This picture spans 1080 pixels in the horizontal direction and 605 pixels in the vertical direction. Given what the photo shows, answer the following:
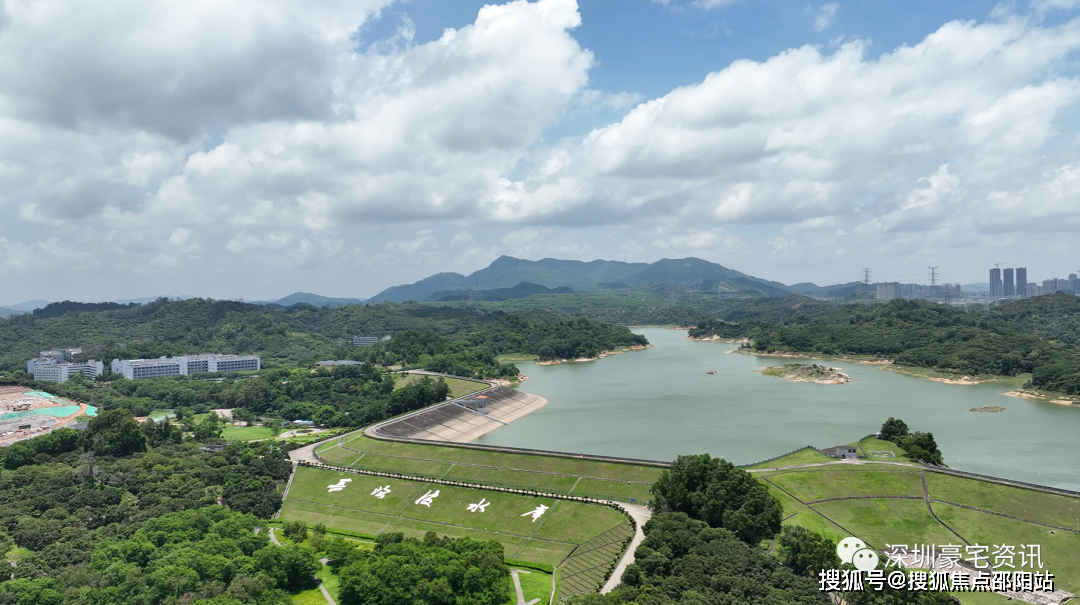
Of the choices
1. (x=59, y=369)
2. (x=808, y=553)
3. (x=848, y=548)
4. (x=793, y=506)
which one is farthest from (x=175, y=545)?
(x=59, y=369)

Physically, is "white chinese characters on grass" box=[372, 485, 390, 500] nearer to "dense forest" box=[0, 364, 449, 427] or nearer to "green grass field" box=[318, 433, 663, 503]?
"green grass field" box=[318, 433, 663, 503]

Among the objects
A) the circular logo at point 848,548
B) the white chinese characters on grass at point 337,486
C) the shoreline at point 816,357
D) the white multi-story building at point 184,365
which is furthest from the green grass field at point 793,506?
the white multi-story building at point 184,365

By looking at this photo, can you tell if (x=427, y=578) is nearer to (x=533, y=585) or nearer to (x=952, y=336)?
(x=533, y=585)

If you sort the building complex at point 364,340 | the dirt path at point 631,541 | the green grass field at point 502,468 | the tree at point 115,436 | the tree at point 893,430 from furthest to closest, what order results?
the building complex at point 364,340 < the tree at point 893,430 < the tree at point 115,436 < the green grass field at point 502,468 < the dirt path at point 631,541

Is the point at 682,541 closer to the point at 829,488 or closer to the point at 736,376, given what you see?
the point at 829,488

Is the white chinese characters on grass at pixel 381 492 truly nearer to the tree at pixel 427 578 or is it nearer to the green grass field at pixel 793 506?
the green grass field at pixel 793 506
